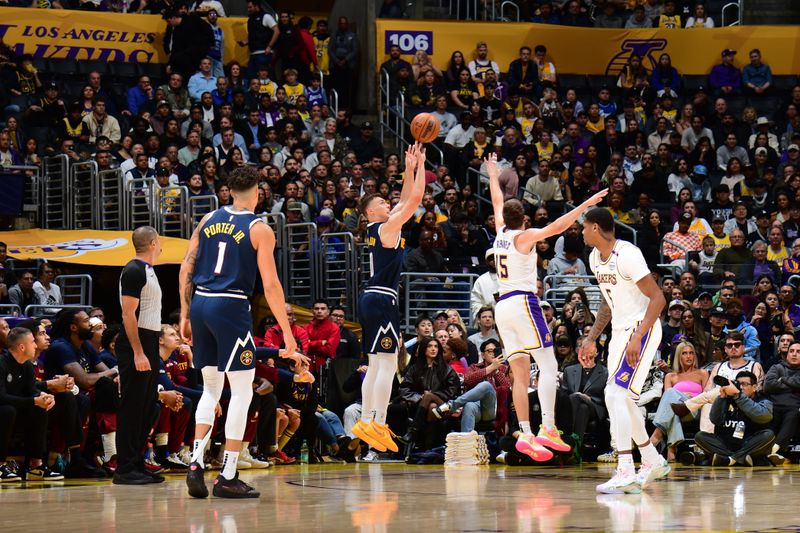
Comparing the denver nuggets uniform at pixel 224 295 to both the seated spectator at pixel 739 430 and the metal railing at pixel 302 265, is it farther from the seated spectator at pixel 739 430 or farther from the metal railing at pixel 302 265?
the metal railing at pixel 302 265

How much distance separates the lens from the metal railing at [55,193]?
20.9 meters

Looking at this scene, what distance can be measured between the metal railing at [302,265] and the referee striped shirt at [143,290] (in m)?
Answer: 7.37

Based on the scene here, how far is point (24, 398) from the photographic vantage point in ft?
40.6

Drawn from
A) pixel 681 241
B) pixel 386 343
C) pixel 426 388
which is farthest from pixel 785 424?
pixel 681 241

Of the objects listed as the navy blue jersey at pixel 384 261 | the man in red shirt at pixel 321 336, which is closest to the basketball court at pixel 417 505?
the navy blue jersey at pixel 384 261

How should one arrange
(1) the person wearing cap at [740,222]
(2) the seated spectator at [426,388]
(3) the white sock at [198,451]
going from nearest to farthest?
(3) the white sock at [198,451] < (2) the seated spectator at [426,388] < (1) the person wearing cap at [740,222]

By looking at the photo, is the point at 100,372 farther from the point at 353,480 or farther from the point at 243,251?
the point at 243,251

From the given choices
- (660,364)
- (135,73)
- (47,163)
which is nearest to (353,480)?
(660,364)

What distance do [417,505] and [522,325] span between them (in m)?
3.45

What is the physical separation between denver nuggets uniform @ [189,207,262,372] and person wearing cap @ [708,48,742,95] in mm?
19611

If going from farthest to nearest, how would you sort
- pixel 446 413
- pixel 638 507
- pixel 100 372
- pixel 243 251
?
pixel 446 413
pixel 100 372
pixel 243 251
pixel 638 507

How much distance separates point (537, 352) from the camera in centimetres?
1259

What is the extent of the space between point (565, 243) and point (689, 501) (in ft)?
37.8

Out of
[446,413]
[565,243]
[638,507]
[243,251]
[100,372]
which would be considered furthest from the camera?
[565,243]
